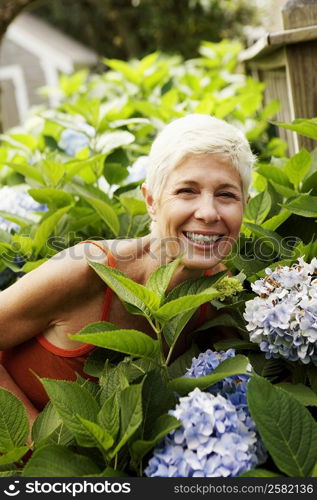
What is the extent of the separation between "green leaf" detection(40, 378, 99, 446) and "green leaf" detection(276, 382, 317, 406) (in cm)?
42

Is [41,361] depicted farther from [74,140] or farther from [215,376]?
[74,140]

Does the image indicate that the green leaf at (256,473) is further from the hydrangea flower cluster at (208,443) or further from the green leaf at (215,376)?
the green leaf at (215,376)

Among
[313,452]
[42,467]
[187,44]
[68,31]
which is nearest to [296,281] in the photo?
[313,452]

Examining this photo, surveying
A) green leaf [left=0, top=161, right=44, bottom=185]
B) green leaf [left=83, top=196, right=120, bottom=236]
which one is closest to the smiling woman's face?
green leaf [left=83, top=196, right=120, bottom=236]

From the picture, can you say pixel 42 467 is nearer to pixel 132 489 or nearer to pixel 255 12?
pixel 132 489

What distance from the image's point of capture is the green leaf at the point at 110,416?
1405 mm

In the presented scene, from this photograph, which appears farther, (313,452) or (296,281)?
(296,281)

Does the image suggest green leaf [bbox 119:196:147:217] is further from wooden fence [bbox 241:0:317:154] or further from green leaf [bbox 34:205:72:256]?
wooden fence [bbox 241:0:317:154]

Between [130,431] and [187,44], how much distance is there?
15397 mm

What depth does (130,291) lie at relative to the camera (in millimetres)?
1590

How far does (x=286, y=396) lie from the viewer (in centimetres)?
139

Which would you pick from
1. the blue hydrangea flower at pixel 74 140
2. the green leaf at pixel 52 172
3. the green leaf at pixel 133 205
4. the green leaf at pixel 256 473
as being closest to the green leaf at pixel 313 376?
the green leaf at pixel 256 473

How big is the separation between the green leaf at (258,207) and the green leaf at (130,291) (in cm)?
77

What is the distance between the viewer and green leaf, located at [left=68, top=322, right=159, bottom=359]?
1437mm
